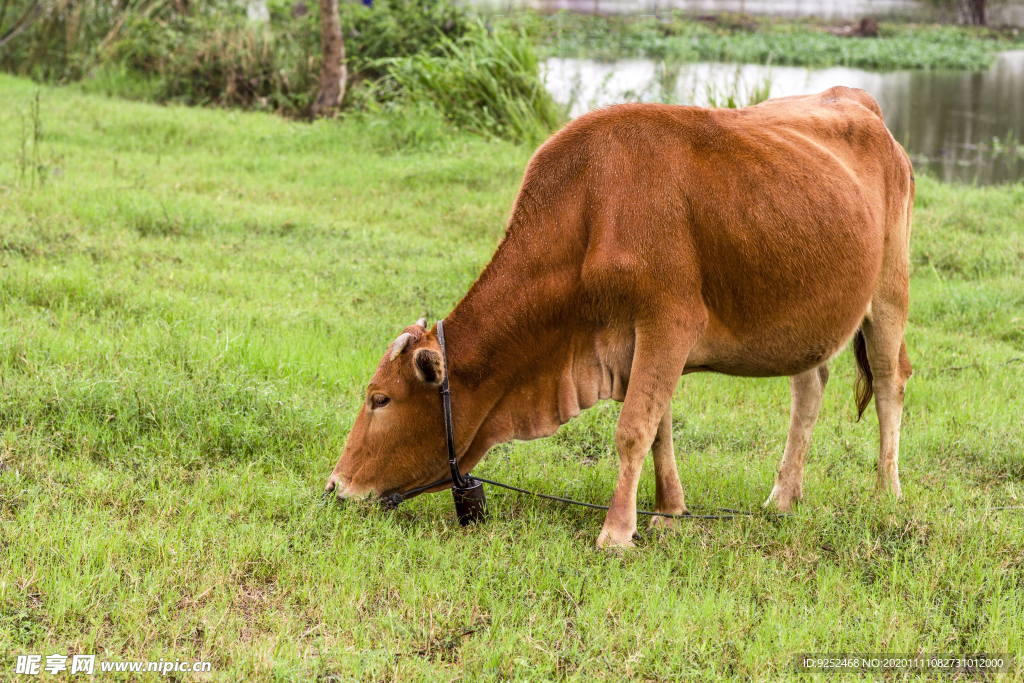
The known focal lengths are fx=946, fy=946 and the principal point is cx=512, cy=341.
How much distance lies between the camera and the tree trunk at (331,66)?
13.3m

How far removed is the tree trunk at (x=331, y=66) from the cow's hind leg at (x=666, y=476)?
34.4ft

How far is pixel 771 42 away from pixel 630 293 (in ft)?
101

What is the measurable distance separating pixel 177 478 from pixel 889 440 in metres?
3.33

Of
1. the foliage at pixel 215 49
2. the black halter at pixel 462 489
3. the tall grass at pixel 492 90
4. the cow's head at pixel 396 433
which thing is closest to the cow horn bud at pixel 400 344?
the cow's head at pixel 396 433

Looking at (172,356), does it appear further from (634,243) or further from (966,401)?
(966,401)

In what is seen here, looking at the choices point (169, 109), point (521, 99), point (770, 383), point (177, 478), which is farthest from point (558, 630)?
point (169, 109)

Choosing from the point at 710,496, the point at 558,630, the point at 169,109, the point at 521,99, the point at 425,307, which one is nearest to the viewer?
the point at 558,630

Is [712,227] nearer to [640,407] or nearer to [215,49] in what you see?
[640,407]

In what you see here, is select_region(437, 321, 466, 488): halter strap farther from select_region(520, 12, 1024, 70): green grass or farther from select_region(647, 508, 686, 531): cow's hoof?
select_region(520, 12, 1024, 70): green grass

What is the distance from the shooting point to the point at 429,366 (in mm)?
3766

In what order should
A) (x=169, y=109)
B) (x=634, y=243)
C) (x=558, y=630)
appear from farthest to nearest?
(x=169, y=109) → (x=634, y=243) → (x=558, y=630)

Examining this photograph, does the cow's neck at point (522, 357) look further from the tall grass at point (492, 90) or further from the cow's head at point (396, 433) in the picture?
the tall grass at point (492, 90)

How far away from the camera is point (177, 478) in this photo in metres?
4.22

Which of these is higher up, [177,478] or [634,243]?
Result: [634,243]
